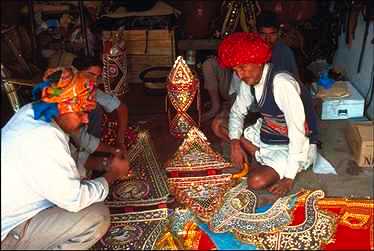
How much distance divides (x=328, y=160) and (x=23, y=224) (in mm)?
2293

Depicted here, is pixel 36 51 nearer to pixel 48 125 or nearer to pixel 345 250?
pixel 48 125

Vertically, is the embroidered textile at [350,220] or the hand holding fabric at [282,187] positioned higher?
the hand holding fabric at [282,187]

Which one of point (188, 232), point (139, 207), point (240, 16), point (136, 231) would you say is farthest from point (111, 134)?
point (240, 16)

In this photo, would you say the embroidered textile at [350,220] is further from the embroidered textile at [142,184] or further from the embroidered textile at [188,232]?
the embroidered textile at [142,184]

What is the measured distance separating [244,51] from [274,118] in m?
0.57

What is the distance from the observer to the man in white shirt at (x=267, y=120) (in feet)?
10.0

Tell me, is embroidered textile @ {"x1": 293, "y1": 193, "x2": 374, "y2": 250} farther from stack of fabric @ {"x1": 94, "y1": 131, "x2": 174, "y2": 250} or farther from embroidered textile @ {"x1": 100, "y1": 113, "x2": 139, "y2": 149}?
embroidered textile @ {"x1": 100, "y1": 113, "x2": 139, "y2": 149}

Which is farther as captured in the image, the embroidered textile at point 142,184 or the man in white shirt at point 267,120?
the embroidered textile at point 142,184

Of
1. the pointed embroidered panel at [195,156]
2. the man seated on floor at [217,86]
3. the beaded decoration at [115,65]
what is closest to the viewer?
the pointed embroidered panel at [195,156]

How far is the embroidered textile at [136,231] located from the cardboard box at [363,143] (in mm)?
1501

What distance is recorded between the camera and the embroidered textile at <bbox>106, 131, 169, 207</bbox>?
3.32 meters

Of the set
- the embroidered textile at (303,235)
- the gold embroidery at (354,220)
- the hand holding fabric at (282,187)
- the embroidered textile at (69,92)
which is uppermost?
the embroidered textile at (69,92)

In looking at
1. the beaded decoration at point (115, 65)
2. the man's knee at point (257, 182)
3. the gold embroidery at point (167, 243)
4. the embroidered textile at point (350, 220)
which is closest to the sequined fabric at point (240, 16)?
the beaded decoration at point (115, 65)

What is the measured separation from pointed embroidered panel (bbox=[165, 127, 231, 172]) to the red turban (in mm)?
919
